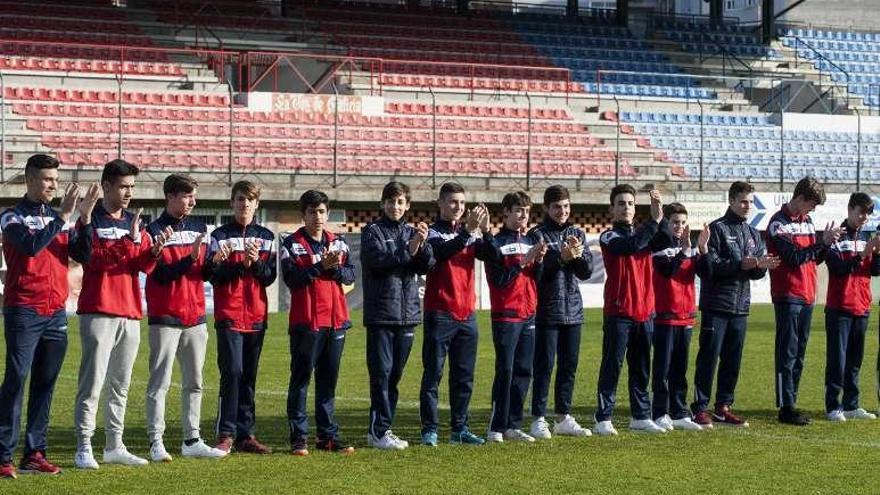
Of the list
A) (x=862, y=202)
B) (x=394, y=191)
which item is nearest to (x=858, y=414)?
(x=862, y=202)

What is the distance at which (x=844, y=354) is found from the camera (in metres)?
13.7

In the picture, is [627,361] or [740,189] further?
[740,189]

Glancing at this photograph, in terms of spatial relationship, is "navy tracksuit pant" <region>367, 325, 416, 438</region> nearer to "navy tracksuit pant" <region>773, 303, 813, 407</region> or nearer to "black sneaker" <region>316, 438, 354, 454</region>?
"black sneaker" <region>316, 438, 354, 454</region>

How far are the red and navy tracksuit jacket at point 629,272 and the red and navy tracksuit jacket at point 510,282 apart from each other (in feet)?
2.68

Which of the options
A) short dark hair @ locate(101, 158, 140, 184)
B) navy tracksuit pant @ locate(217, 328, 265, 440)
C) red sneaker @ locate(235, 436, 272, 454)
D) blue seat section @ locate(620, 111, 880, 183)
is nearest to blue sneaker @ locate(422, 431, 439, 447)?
red sneaker @ locate(235, 436, 272, 454)

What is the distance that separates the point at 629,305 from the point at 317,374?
2.81 metres

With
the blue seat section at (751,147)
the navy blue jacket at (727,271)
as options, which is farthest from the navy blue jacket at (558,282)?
the blue seat section at (751,147)

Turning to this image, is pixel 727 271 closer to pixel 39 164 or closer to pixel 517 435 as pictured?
pixel 517 435

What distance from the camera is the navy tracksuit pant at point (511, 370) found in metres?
11.9

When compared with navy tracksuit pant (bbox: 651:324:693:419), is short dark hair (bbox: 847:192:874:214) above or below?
above

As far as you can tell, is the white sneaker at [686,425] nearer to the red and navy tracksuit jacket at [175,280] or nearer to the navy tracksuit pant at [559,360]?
the navy tracksuit pant at [559,360]

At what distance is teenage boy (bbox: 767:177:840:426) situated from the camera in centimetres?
1325

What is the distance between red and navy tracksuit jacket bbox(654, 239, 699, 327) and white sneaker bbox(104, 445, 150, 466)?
4.74 m

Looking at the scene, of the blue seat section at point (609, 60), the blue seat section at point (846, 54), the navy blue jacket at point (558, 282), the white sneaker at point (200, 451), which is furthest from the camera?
the blue seat section at point (846, 54)
